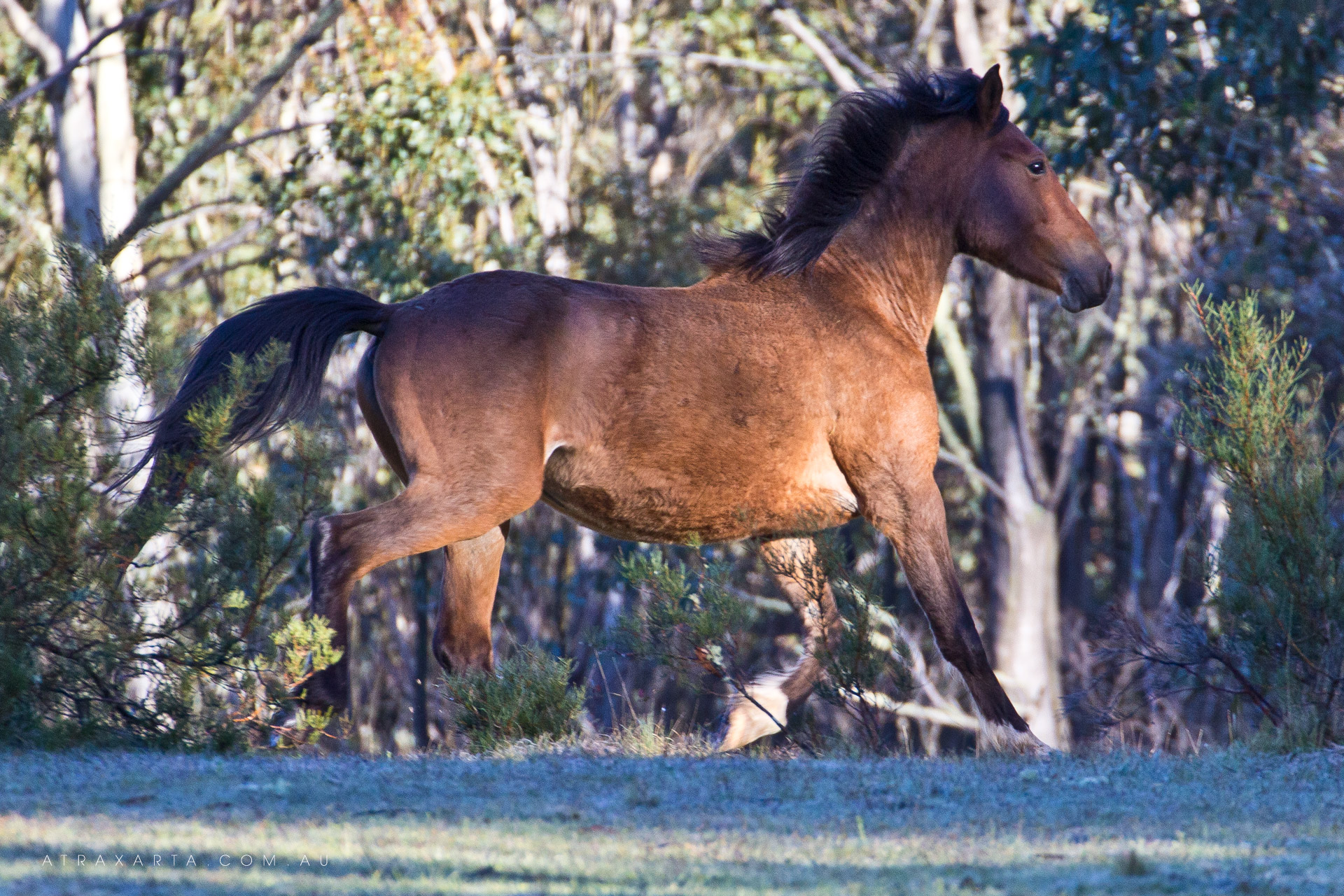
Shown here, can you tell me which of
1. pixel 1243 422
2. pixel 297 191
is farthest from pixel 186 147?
pixel 1243 422

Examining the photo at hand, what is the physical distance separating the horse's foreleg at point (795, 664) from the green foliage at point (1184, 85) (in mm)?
5812

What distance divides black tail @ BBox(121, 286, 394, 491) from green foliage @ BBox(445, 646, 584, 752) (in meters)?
1.27

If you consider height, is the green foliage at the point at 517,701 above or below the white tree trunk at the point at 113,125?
below

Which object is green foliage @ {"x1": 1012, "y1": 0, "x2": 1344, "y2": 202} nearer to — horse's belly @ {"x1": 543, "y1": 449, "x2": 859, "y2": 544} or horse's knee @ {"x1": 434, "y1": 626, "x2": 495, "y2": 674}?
horse's belly @ {"x1": 543, "y1": 449, "x2": 859, "y2": 544}

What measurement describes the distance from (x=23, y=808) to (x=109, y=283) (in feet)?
8.79

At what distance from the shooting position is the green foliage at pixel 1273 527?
19.7 feet

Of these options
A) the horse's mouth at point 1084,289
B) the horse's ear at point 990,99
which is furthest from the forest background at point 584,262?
the horse's mouth at point 1084,289

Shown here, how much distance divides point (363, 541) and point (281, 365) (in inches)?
32.3

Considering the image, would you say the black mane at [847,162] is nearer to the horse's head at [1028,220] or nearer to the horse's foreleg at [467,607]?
the horse's head at [1028,220]

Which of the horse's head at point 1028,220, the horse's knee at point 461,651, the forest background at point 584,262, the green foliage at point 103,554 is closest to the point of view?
the green foliage at point 103,554

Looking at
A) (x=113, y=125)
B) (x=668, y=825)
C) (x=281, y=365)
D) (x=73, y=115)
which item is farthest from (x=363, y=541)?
(x=73, y=115)

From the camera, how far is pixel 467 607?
253 inches

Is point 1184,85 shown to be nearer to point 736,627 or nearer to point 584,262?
point 584,262

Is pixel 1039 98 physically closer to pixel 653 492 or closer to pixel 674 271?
pixel 674 271
